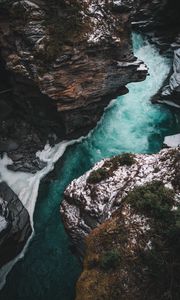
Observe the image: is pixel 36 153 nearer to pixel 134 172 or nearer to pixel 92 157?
pixel 92 157

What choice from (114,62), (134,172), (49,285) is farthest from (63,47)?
(49,285)

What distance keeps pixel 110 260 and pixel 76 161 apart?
13.0 meters

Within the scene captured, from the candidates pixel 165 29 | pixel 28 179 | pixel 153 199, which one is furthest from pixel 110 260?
pixel 165 29

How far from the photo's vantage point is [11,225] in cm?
1741

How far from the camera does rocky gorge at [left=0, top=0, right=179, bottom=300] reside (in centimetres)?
1752

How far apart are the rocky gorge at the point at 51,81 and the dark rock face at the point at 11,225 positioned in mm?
48

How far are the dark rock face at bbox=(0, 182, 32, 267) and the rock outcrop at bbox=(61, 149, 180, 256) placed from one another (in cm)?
553

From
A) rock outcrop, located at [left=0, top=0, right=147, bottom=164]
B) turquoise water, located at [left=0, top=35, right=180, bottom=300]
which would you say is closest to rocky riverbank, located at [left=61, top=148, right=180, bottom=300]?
turquoise water, located at [left=0, top=35, right=180, bottom=300]

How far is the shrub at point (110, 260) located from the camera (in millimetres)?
9172

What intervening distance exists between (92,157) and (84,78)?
5.19 metres

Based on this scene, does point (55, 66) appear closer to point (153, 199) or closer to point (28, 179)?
point (28, 179)

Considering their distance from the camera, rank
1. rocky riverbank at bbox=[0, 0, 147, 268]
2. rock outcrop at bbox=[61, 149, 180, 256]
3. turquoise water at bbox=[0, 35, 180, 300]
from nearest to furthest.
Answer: rock outcrop at bbox=[61, 149, 180, 256] < turquoise water at bbox=[0, 35, 180, 300] < rocky riverbank at bbox=[0, 0, 147, 268]

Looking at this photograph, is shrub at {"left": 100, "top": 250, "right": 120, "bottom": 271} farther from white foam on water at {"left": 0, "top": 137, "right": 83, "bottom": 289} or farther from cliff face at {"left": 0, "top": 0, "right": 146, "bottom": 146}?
cliff face at {"left": 0, "top": 0, "right": 146, "bottom": 146}

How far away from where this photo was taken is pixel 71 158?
22031mm
